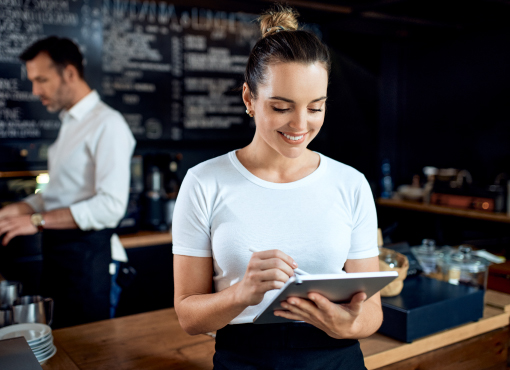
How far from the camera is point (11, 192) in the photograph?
3223mm

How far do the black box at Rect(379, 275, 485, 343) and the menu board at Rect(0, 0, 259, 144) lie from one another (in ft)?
7.02

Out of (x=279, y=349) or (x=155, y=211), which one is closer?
(x=279, y=349)

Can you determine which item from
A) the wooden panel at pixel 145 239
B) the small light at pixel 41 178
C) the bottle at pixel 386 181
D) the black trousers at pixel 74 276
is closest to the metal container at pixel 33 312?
the black trousers at pixel 74 276

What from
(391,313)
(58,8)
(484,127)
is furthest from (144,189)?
(484,127)

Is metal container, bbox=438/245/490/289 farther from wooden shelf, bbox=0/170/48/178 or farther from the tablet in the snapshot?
wooden shelf, bbox=0/170/48/178

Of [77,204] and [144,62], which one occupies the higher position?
[144,62]

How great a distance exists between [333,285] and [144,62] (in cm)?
324

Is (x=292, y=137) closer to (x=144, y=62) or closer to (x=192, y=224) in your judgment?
(x=192, y=224)

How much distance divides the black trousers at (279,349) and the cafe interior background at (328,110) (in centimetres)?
219

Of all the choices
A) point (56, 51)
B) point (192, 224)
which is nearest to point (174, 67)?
point (56, 51)

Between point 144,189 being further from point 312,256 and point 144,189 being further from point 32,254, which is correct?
point 312,256

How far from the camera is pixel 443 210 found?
156 inches

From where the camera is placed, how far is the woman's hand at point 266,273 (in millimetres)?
909

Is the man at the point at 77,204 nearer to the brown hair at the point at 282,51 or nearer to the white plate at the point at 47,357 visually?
the white plate at the point at 47,357
